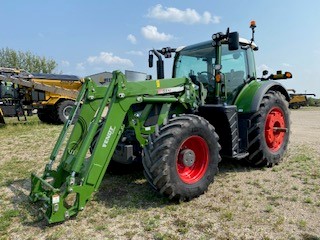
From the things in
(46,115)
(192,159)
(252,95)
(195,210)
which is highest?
(252,95)

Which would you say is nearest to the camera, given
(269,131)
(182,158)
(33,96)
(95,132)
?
(95,132)

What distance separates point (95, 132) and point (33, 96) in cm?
1060

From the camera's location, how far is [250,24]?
235 inches

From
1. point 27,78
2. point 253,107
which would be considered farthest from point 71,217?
point 27,78

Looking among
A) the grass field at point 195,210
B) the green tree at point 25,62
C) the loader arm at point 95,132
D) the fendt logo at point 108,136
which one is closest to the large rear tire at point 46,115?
the grass field at point 195,210

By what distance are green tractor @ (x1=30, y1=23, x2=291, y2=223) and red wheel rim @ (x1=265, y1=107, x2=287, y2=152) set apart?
0.06 ft

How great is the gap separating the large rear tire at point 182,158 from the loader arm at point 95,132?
0.49 meters

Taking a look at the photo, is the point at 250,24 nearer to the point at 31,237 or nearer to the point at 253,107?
the point at 253,107

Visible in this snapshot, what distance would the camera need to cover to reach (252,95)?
17.9 feet

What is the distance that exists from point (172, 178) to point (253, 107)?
2.24 metres

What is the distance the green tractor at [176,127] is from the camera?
3.72 metres

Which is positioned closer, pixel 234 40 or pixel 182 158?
pixel 182 158

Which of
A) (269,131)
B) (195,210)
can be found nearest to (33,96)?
(269,131)

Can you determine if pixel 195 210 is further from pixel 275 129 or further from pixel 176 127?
pixel 275 129
